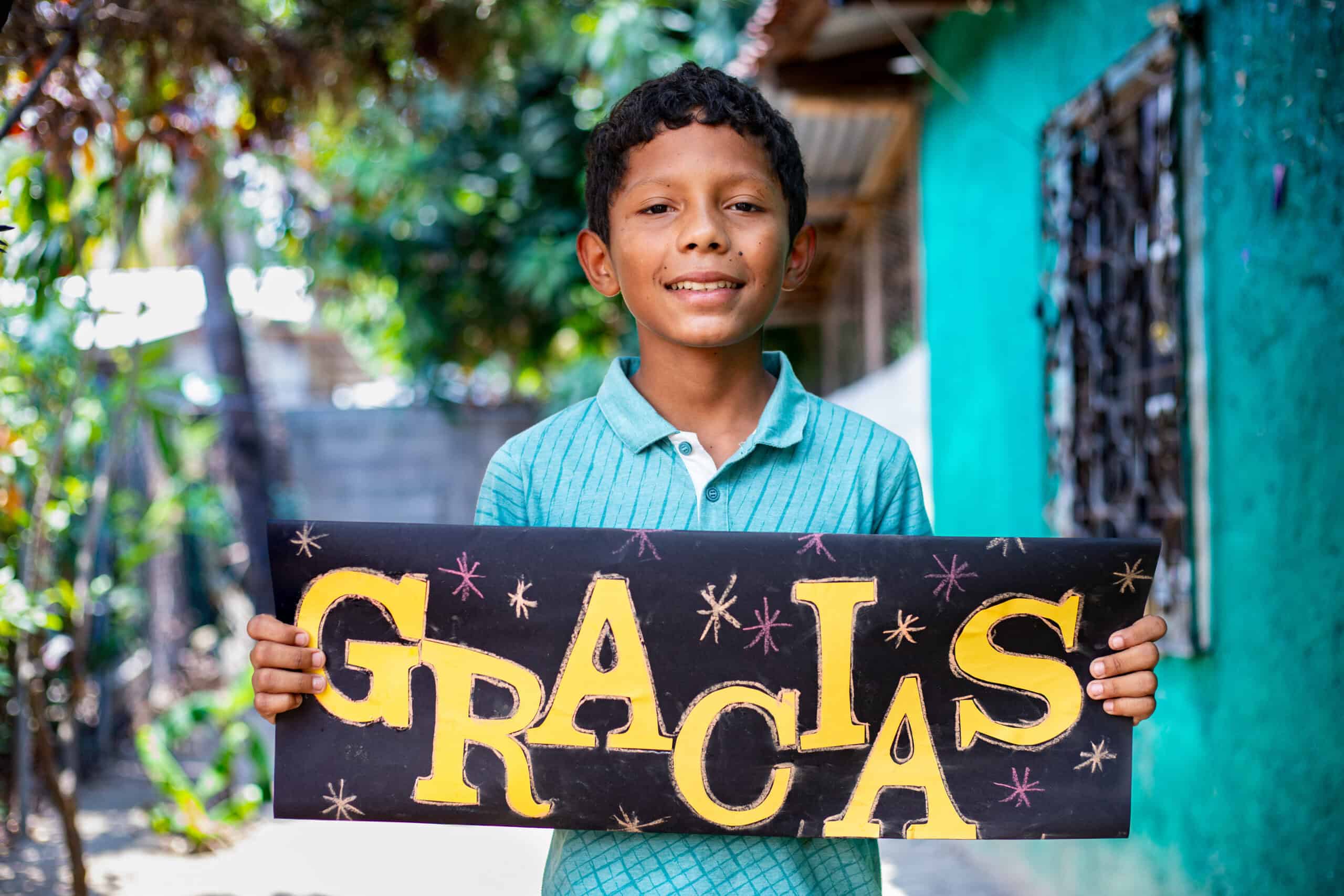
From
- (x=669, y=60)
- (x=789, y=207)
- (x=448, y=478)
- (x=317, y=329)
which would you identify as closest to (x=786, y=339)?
(x=448, y=478)

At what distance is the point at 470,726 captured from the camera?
1.58 m

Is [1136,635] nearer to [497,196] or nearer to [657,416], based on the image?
[657,416]

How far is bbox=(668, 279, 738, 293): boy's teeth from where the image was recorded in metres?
1.62

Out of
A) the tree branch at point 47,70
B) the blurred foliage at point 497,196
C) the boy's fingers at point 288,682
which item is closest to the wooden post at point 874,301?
the blurred foliage at point 497,196

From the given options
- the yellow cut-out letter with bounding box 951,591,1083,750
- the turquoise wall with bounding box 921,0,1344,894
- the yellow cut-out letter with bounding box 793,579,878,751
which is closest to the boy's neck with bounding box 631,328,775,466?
the yellow cut-out letter with bounding box 793,579,878,751

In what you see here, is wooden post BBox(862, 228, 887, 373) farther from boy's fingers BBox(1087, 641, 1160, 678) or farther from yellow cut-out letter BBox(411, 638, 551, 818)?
yellow cut-out letter BBox(411, 638, 551, 818)

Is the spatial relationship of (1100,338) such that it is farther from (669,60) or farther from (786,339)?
(786,339)

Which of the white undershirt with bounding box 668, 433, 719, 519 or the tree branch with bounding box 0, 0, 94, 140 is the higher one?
the tree branch with bounding box 0, 0, 94, 140

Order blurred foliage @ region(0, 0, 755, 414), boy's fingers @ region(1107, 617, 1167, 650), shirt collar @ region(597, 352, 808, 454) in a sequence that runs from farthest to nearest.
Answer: blurred foliage @ region(0, 0, 755, 414) → shirt collar @ region(597, 352, 808, 454) → boy's fingers @ region(1107, 617, 1167, 650)

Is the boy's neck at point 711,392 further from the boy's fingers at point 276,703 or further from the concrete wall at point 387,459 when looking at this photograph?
the concrete wall at point 387,459

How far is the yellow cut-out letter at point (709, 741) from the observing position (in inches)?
61.3

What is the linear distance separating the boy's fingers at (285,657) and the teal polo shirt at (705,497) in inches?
10.9

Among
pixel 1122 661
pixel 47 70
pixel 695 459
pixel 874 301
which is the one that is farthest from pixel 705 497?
pixel 874 301

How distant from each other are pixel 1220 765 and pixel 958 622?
1.65 metres
